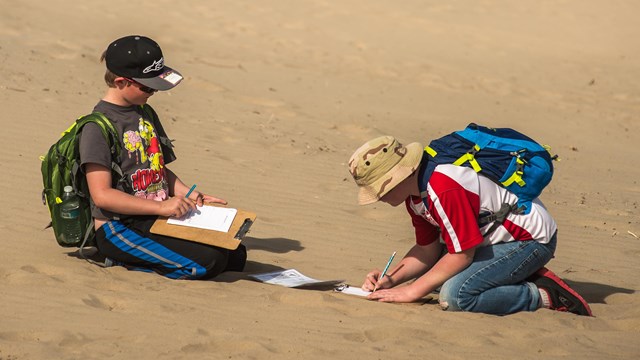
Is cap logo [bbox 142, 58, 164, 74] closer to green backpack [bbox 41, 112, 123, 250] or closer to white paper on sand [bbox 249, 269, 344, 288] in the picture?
green backpack [bbox 41, 112, 123, 250]

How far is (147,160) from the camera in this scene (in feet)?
18.7

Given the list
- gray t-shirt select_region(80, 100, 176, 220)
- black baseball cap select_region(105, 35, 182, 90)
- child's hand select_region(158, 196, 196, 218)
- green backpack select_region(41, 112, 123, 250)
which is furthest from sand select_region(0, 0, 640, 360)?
black baseball cap select_region(105, 35, 182, 90)

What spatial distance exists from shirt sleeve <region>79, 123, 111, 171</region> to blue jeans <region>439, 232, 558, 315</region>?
1.97 metres

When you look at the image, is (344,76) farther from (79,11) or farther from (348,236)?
(348,236)

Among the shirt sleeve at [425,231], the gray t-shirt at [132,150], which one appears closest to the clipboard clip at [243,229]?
the gray t-shirt at [132,150]

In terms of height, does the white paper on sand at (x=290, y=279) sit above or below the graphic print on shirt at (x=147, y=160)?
below

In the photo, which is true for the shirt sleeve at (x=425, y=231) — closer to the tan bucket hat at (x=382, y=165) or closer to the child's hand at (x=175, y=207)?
the tan bucket hat at (x=382, y=165)

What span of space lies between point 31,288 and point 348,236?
2.65 m

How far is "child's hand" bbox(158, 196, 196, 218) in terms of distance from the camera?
5.53 meters

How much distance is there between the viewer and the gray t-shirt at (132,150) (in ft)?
17.8

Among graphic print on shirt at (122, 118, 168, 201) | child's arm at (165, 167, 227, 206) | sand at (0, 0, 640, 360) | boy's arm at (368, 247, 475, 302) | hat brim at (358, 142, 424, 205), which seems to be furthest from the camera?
child's arm at (165, 167, 227, 206)

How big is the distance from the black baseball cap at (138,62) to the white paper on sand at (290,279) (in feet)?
4.07

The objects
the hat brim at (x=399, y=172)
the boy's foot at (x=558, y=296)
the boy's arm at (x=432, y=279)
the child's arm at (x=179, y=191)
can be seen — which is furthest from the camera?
the child's arm at (x=179, y=191)

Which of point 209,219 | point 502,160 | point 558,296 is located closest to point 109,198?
point 209,219
